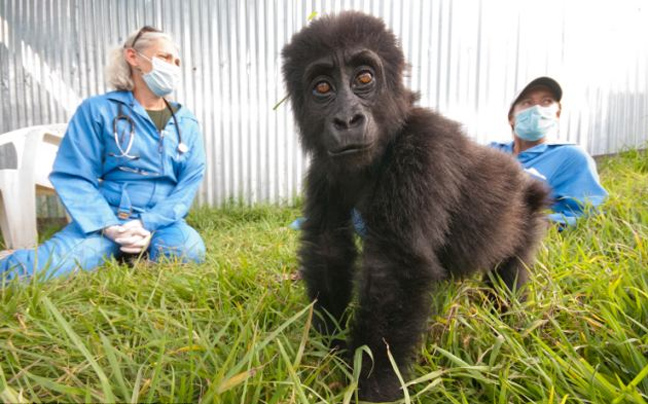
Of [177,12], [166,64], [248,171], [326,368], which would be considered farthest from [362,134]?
[177,12]

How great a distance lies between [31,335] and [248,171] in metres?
4.84

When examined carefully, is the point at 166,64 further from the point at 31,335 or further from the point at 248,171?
the point at 31,335

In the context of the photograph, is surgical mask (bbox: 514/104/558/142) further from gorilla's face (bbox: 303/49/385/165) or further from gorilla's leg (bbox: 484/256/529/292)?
gorilla's face (bbox: 303/49/385/165)

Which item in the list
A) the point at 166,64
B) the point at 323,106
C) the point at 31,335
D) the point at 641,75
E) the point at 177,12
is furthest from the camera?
the point at 641,75

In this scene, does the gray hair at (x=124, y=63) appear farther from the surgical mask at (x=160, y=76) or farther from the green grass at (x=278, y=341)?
the green grass at (x=278, y=341)

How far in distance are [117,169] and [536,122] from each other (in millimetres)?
3999

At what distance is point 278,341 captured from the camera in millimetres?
1389

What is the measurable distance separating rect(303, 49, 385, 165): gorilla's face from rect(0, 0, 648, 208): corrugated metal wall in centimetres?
440

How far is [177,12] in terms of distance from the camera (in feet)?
20.3

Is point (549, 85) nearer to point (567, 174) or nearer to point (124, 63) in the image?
point (567, 174)

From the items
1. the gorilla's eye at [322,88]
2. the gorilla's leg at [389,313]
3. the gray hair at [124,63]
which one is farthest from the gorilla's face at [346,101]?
the gray hair at [124,63]

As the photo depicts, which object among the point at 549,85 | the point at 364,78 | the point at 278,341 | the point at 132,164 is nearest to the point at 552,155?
the point at 549,85

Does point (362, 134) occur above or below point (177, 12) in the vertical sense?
below

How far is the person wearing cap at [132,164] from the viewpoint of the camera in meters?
3.67
